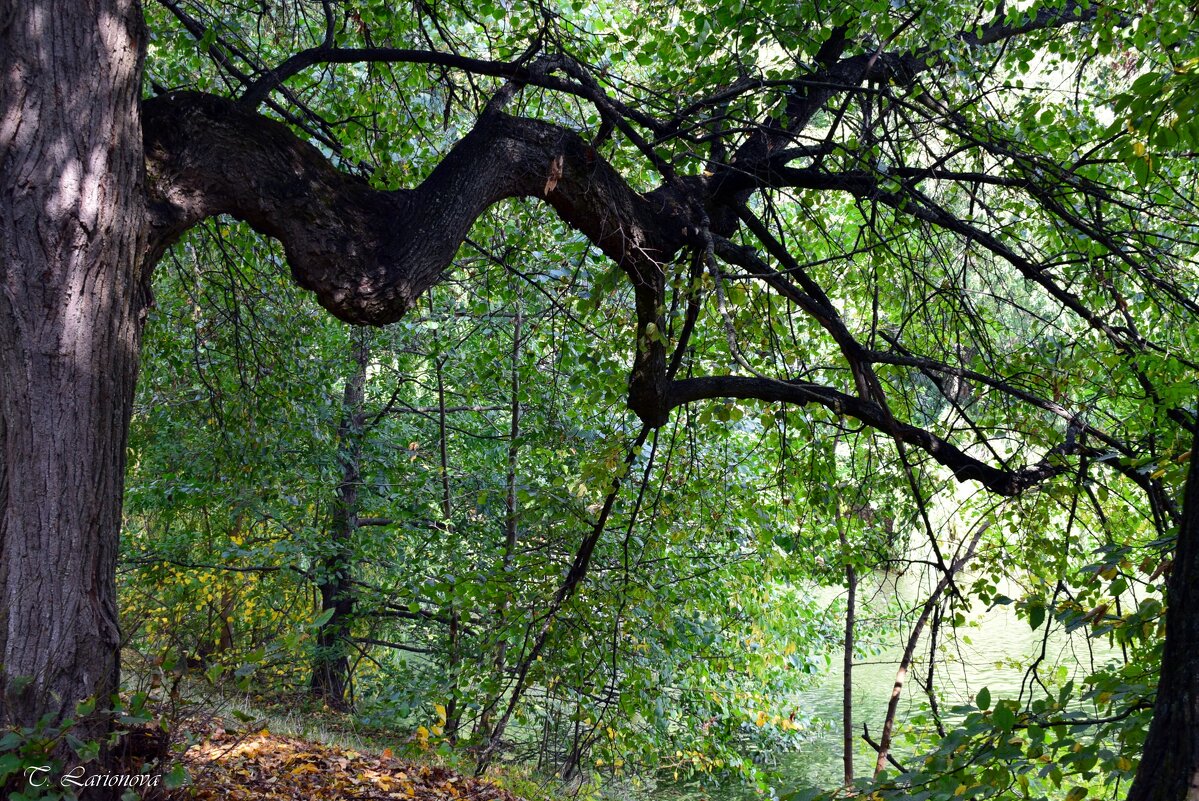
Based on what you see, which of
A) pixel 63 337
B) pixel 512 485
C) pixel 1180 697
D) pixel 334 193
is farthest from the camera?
pixel 512 485

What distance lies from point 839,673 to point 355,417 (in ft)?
30.3

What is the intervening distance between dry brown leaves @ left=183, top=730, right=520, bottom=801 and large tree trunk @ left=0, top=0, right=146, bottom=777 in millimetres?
772

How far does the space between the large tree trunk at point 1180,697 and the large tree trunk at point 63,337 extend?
95.4 inches

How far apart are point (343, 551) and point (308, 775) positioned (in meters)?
4.33

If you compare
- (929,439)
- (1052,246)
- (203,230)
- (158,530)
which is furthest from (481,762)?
(158,530)

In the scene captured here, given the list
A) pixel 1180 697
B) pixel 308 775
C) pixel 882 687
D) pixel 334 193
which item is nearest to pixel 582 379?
pixel 334 193

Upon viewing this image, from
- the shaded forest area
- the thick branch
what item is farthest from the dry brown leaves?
the thick branch

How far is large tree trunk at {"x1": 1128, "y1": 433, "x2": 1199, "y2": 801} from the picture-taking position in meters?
1.25

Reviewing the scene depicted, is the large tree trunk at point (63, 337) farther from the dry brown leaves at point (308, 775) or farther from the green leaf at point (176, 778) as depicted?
the dry brown leaves at point (308, 775)

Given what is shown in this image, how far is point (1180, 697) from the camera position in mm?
1295

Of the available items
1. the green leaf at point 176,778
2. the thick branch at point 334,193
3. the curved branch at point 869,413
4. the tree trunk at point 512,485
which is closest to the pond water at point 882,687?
the tree trunk at point 512,485

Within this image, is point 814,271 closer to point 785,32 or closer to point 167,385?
point 785,32

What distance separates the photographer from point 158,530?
9.29 m

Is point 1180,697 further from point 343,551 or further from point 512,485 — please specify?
point 343,551
